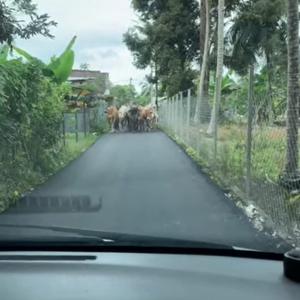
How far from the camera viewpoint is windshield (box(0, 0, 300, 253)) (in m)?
4.05

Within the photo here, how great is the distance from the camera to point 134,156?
9.27 meters

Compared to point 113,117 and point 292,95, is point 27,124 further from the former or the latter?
point 113,117

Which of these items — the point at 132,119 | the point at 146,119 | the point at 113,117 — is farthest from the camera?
the point at 146,119

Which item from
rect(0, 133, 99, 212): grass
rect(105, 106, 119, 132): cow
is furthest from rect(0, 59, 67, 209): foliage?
rect(105, 106, 119, 132): cow

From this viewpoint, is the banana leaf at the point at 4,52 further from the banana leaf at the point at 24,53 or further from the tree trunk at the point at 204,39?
the tree trunk at the point at 204,39

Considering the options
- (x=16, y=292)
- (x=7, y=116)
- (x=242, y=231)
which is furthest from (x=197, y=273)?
(x=7, y=116)

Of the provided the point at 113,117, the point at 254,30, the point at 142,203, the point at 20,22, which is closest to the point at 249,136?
the point at 142,203

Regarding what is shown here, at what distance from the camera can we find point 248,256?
9.22 ft

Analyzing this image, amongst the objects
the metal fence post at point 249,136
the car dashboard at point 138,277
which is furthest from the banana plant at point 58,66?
the car dashboard at point 138,277

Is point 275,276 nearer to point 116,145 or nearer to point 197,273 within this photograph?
point 197,273

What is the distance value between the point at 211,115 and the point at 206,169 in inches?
39.8

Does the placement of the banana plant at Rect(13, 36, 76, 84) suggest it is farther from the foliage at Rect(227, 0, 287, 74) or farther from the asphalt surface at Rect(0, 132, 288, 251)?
the foliage at Rect(227, 0, 287, 74)

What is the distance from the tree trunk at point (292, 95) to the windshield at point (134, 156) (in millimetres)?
11

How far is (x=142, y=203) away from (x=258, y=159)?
137 centimetres
